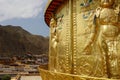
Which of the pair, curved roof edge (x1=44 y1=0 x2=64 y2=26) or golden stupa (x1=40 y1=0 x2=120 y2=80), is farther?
Result: curved roof edge (x1=44 y1=0 x2=64 y2=26)

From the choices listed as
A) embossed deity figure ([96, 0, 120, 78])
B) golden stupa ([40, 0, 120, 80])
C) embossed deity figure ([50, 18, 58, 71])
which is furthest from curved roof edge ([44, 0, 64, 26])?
embossed deity figure ([96, 0, 120, 78])

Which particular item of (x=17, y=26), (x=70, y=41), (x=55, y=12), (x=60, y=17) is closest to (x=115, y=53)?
(x=70, y=41)

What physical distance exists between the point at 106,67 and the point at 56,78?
1226 millimetres

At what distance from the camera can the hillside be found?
31.2m

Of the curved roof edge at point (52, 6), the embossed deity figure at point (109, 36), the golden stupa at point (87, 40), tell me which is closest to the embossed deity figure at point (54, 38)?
the golden stupa at point (87, 40)

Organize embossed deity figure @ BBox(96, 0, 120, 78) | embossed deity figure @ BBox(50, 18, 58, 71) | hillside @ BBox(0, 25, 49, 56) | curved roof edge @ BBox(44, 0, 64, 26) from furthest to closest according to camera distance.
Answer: hillside @ BBox(0, 25, 49, 56), embossed deity figure @ BBox(50, 18, 58, 71), curved roof edge @ BBox(44, 0, 64, 26), embossed deity figure @ BBox(96, 0, 120, 78)

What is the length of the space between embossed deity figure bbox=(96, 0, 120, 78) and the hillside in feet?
91.9

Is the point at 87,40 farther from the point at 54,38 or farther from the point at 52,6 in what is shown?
the point at 52,6

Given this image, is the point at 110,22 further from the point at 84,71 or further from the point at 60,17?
the point at 60,17

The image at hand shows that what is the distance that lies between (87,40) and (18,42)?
28.8 metres

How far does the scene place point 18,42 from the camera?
1264 inches

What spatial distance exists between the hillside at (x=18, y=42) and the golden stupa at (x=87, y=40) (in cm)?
2669

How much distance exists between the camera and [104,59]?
147 inches

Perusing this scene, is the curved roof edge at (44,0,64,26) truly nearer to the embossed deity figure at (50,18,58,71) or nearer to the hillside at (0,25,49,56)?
the embossed deity figure at (50,18,58,71)
